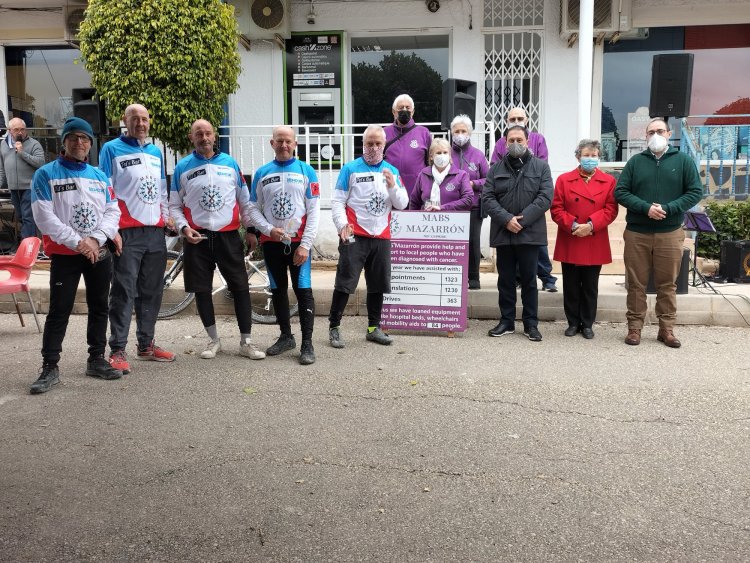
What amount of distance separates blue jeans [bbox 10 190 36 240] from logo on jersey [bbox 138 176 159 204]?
204 inches

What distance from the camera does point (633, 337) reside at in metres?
6.68

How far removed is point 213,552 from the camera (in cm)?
290

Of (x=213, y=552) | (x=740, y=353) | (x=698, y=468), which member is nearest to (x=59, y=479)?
(x=213, y=552)

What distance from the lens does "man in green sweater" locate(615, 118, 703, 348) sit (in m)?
6.54

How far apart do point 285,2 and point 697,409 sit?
1029 centimetres

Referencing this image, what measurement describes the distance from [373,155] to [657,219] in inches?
103

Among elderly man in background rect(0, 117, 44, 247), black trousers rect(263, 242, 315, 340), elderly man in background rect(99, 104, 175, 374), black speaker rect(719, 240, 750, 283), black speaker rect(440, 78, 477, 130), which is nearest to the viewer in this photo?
elderly man in background rect(99, 104, 175, 374)

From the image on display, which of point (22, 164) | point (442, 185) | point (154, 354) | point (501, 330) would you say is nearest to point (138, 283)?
point (154, 354)

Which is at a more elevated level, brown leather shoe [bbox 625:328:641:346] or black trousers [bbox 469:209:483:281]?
black trousers [bbox 469:209:483:281]

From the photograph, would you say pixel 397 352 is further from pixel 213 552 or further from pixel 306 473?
pixel 213 552

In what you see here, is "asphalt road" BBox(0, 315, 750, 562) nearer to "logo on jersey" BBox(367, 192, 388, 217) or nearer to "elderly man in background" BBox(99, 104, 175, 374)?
"elderly man in background" BBox(99, 104, 175, 374)

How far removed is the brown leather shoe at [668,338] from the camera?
21.5 feet

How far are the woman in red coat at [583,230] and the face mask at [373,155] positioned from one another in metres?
1.82

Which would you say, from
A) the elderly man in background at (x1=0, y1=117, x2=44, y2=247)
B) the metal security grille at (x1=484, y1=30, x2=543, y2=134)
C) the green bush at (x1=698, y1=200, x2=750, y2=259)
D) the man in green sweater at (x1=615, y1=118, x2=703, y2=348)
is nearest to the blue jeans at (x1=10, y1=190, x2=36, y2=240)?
the elderly man in background at (x1=0, y1=117, x2=44, y2=247)
